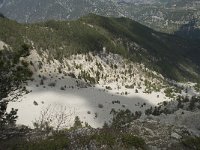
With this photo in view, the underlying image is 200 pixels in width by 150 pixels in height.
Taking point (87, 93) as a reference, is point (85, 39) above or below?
above

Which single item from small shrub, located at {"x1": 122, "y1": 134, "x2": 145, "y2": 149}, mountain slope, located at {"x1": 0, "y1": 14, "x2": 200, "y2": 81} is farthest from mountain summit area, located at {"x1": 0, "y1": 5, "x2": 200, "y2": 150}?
mountain slope, located at {"x1": 0, "y1": 14, "x2": 200, "y2": 81}

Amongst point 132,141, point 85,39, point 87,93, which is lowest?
point 87,93

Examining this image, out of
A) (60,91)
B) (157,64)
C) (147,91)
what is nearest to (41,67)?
(60,91)

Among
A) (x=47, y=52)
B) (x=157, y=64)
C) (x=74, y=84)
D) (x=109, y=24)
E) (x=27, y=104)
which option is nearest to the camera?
(x=27, y=104)

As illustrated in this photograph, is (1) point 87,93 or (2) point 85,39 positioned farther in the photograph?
(2) point 85,39

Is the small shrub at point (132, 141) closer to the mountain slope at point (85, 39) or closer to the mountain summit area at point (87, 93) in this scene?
the mountain summit area at point (87, 93)

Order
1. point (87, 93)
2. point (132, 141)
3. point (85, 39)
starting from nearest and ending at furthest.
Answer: point (132, 141), point (87, 93), point (85, 39)

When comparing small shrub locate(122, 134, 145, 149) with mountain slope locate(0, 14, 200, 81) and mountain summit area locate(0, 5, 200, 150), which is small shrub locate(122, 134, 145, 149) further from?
mountain slope locate(0, 14, 200, 81)

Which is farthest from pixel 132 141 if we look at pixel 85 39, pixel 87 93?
pixel 85 39

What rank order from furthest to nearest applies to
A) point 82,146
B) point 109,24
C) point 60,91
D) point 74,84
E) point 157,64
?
point 109,24 < point 157,64 < point 74,84 < point 60,91 < point 82,146

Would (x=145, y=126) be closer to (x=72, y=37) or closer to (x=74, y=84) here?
(x=74, y=84)

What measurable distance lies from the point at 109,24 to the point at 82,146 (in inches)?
6592

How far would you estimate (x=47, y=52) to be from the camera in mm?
106250

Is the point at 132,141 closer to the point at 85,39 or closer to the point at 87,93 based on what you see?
the point at 87,93
